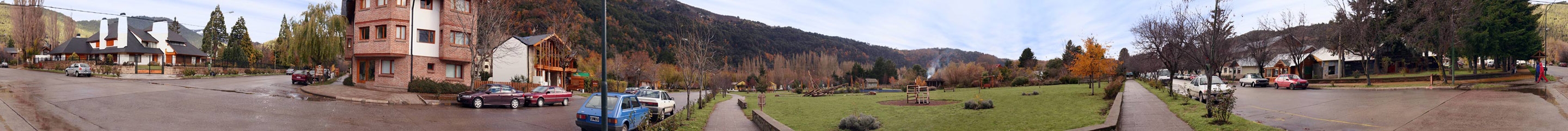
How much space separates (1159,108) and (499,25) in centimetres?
2422

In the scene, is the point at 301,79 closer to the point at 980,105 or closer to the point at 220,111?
the point at 220,111

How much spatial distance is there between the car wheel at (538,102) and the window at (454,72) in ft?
23.5

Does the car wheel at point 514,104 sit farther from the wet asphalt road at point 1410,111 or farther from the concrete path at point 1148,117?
the wet asphalt road at point 1410,111

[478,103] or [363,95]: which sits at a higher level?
[363,95]

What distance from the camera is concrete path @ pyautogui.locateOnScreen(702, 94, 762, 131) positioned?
1723 cm

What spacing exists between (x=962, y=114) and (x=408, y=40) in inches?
773

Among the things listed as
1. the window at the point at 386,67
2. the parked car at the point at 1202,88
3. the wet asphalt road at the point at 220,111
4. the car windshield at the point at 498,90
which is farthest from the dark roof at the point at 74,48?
the parked car at the point at 1202,88

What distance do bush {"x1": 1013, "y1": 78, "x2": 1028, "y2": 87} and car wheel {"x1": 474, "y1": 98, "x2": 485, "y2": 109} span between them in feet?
A: 129

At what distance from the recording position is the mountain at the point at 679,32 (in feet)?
172

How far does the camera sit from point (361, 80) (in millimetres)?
27594

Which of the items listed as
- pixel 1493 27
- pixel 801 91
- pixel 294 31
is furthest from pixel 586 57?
pixel 1493 27

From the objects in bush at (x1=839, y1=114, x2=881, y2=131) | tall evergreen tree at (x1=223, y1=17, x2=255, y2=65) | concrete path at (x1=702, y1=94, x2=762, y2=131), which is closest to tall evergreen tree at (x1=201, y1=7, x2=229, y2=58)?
tall evergreen tree at (x1=223, y1=17, x2=255, y2=65)

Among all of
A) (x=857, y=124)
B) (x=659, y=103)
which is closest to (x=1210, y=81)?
(x=857, y=124)

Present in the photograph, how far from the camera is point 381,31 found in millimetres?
26609
